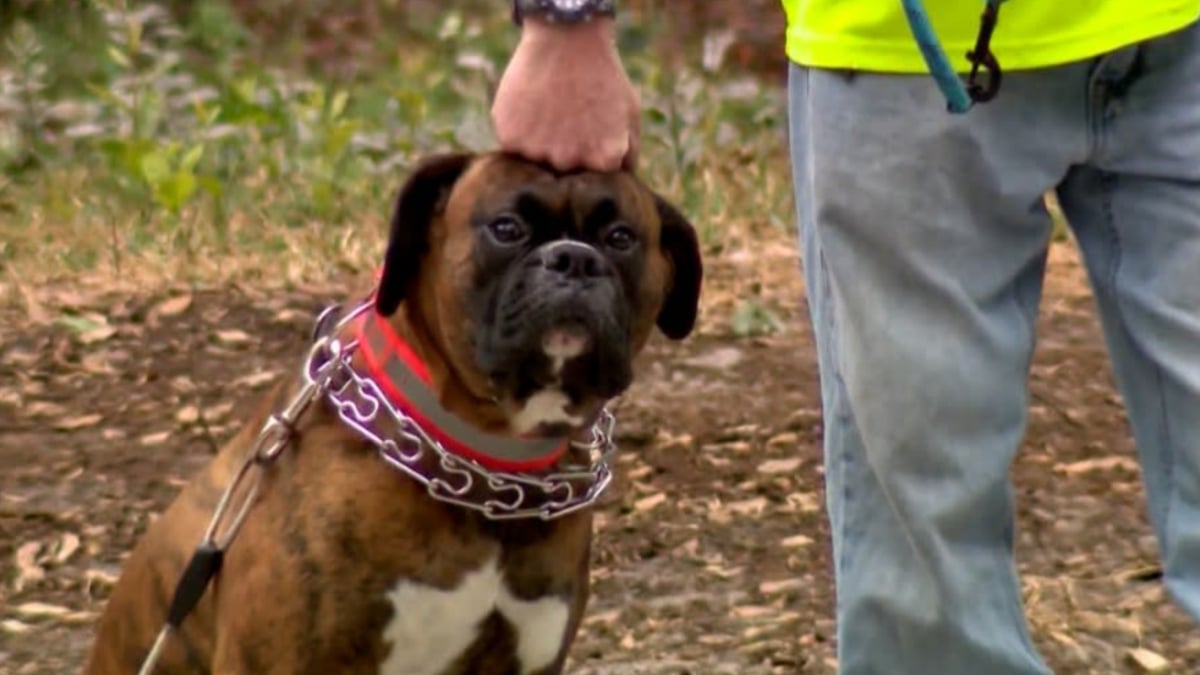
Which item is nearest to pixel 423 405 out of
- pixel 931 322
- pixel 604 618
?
pixel 931 322

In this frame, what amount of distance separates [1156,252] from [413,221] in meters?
0.94

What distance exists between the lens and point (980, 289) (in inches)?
104

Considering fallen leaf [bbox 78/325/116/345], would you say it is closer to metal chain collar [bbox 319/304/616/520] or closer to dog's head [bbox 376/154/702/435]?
metal chain collar [bbox 319/304/616/520]

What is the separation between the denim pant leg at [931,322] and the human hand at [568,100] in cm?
24

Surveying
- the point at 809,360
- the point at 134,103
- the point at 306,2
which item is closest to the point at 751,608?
the point at 809,360

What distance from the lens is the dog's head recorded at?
9.27ft

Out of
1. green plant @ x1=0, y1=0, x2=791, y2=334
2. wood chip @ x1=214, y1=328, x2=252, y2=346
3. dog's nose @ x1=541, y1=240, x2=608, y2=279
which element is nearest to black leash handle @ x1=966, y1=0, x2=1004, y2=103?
dog's nose @ x1=541, y1=240, x2=608, y2=279

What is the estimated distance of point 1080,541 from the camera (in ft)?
15.0

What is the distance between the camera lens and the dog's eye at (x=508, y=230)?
2.85 m

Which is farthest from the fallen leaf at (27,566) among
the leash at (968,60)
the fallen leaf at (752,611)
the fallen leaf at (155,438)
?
the leash at (968,60)

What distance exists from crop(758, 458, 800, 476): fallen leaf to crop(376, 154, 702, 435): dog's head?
2076 mm

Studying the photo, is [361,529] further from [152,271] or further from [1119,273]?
[152,271]

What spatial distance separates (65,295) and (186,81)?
1538 millimetres

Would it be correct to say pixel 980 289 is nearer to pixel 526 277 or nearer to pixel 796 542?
pixel 526 277
